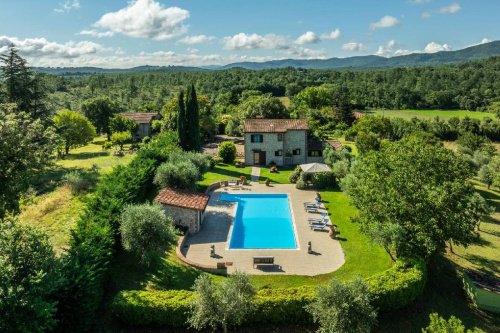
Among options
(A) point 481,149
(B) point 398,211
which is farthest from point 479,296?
(A) point 481,149

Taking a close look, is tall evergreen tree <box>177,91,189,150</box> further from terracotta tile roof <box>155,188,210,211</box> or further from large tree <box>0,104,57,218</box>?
large tree <box>0,104,57,218</box>

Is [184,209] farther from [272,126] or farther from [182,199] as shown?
[272,126]

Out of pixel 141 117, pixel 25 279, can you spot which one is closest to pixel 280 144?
pixel 141 117

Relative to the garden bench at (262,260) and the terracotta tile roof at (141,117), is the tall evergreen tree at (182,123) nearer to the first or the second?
the garden bench at (262,260)

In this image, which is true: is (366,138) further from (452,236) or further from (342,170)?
(452,236)

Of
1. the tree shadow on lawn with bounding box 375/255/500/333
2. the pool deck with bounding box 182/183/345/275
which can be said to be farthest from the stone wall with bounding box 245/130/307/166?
the tree shadow on lawn with bounding box 375/255/500/333
